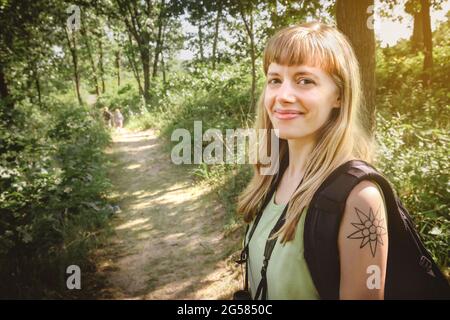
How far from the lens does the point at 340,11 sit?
4305 millimetres

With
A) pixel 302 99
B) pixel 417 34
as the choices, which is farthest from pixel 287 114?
pixel 417 34

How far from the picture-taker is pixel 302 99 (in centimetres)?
148

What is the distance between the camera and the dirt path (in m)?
4.22

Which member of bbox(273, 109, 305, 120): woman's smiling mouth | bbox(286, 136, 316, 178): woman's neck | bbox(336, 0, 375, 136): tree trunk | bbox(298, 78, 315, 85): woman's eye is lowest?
bbox(286, 136, 316, 178): woman's neck

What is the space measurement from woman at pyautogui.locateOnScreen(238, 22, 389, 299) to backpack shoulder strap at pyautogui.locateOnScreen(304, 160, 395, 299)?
24 millimetres

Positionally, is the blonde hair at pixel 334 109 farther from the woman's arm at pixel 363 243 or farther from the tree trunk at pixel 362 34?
the tree trunk at pixel 362 34

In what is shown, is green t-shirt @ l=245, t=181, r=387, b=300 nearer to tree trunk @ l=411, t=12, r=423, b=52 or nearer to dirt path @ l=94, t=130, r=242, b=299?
dirt path @ l=94, t=130, r=242, b=299

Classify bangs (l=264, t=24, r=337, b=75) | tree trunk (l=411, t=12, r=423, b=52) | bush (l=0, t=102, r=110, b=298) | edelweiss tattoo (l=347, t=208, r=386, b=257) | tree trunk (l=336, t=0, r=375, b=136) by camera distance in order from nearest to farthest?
1. edelweiss tattoo (l=347, t=208, r=386, b=257)
2. bangs (l=264, t=24, r=337, b=75)
3. bush (l=0, t=102, r=110, b=298)
4. tree trunk (l=336, t=0, r=375, b=136)
5. tree trunk (l=411, t=12, r=423, b=52)

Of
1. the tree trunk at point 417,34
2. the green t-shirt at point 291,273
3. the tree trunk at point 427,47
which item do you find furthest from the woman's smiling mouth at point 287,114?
the tree trunk at point 417,34

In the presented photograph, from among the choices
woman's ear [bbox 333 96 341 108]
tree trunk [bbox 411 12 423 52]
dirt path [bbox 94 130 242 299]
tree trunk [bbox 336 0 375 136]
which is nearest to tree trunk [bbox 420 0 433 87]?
tree trunk [bbox 411 12 423 52]

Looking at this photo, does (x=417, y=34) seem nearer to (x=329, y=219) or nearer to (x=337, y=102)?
(x=337, y=102)

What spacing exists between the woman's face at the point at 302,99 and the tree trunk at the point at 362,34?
3.06m

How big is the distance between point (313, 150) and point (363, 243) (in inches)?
20.0

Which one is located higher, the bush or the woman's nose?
the woman's nose
